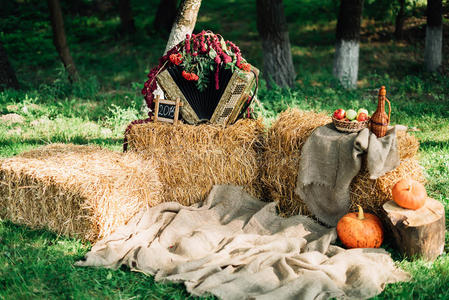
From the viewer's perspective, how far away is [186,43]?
19.8 ft

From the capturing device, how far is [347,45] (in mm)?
11211

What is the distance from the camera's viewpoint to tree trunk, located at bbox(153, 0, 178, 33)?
1642cm

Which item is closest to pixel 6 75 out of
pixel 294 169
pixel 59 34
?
pixel 59 34

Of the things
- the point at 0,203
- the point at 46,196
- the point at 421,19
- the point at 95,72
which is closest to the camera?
the point at 46,196

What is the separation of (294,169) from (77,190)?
96.0 inches

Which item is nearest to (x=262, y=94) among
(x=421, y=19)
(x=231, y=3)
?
(x=421, y=19)

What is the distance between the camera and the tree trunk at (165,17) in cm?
1642

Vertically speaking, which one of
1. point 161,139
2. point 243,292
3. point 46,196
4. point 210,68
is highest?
point 210,68

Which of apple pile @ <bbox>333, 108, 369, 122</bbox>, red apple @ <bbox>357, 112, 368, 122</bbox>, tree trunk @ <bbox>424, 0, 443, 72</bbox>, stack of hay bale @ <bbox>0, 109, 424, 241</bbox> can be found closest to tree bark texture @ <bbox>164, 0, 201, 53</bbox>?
stack of hay bale @ <bbox>0, 109, 424, 241</bbox>

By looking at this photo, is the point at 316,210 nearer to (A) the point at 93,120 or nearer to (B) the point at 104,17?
(A) the point at 93,120

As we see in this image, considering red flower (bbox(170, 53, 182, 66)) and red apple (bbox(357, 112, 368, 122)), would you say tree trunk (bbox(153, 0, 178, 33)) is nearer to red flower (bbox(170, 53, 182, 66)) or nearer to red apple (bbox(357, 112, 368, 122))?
red flower (bbox(170, 53, 182, 66))

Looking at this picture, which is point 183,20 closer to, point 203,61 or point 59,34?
point 203,61

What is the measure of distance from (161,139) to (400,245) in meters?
2.98

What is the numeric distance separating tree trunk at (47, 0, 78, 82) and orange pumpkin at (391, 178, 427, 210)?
8.93m
